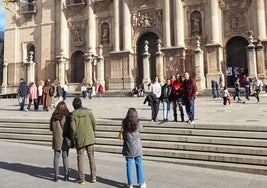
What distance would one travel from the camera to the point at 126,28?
3089 centimetres

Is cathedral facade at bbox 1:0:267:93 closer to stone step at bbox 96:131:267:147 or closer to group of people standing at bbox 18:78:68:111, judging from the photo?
group of people standing at bbox 18:78:68:111

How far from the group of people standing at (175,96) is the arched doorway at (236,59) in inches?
707

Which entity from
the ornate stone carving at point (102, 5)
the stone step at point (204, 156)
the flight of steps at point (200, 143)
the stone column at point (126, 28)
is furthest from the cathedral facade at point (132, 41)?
the stone step at point (204, 156)

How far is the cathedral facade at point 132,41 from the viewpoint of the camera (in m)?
27.4

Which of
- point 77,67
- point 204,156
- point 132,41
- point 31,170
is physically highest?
point 132,41

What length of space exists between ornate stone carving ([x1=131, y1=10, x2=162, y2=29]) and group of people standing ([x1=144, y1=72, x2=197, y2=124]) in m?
20.3

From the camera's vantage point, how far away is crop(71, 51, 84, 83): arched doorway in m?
33.7

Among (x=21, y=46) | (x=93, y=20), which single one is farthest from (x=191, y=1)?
(x=21, y=46)

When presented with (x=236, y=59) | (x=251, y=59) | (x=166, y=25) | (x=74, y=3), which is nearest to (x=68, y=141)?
(x=251, y=59)

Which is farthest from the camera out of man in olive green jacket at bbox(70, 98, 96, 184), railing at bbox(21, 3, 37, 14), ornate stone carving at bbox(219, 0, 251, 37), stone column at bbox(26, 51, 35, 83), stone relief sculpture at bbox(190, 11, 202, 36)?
railing at bbox(21, 3, 37, 14)

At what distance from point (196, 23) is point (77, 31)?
1293cm

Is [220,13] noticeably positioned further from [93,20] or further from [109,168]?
[109,168]

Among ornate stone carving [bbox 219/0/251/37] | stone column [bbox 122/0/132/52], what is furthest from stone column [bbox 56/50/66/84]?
ornate stone carving [bbox 219/0/251/37]

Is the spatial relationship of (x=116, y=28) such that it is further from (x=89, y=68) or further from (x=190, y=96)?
(x=190, y=96)
